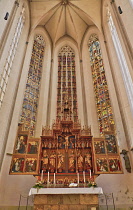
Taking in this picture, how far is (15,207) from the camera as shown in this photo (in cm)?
661

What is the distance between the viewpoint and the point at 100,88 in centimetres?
1104

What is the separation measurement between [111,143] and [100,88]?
497 cm

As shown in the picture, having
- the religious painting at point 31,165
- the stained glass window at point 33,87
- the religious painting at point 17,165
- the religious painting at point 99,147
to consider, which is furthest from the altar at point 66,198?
the stained glass window at point 33,87

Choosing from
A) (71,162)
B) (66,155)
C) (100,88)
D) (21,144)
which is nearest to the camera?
(71,162)

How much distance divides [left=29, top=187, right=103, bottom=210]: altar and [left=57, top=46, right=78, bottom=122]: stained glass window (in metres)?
5.48

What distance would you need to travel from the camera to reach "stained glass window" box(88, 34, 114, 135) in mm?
9484

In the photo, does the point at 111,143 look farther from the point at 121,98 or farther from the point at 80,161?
the point at 121,98

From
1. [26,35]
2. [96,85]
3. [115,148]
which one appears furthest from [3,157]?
[26,35]

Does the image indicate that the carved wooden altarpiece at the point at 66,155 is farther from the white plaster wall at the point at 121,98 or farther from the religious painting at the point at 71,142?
the white plaster wall at the point at 121,98

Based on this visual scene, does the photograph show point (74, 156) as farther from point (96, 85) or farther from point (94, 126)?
point (96, 85)

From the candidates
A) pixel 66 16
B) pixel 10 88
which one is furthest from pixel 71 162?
pixel 66 16

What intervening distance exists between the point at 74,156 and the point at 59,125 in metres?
1.60

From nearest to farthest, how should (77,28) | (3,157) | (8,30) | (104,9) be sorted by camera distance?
(3,157), (8,30), (104,9), (77,28)

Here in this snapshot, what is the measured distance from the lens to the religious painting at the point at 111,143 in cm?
696
